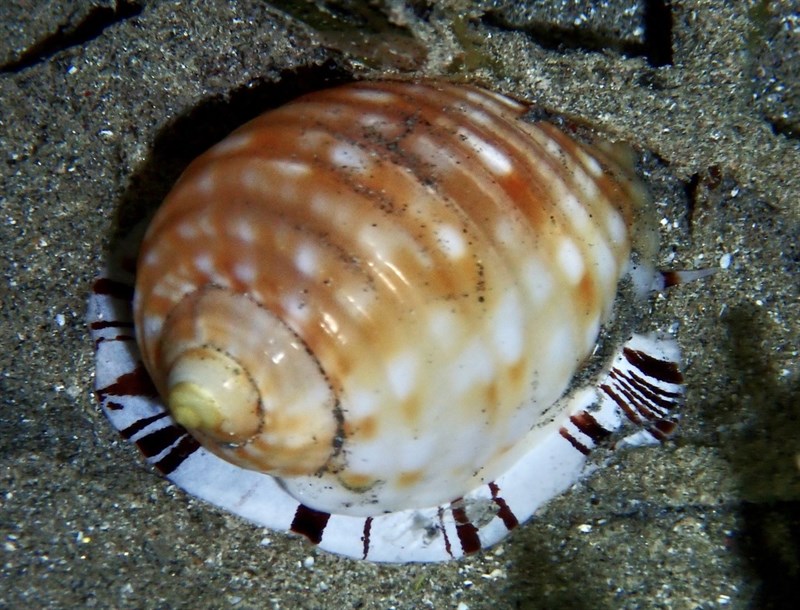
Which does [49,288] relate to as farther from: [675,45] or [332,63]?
[675,45]

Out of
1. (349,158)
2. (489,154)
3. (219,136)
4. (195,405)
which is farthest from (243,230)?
(219,136)

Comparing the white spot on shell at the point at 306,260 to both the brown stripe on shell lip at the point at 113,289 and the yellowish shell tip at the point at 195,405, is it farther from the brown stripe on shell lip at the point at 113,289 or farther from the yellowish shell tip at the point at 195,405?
the brown stripe on shell lip at the point at 113,289

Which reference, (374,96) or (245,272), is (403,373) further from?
(374,96)

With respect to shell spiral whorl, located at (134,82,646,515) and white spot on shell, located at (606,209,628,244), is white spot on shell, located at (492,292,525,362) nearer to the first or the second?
shell spiral whorl, located at (134,82,646,515)

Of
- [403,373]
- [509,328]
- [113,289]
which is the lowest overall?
[113,289]

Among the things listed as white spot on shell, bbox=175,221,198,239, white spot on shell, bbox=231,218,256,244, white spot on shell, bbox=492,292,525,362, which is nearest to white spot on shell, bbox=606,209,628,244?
white spot on shell, bbox=492,292,525,362

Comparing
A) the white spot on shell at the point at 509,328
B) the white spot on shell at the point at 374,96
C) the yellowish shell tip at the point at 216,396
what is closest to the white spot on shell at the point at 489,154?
the white spot on shell at the point at 374,96

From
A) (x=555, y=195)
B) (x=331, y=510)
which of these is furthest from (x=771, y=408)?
(x=331, y=510)

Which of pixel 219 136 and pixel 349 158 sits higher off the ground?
pixel 349 158
